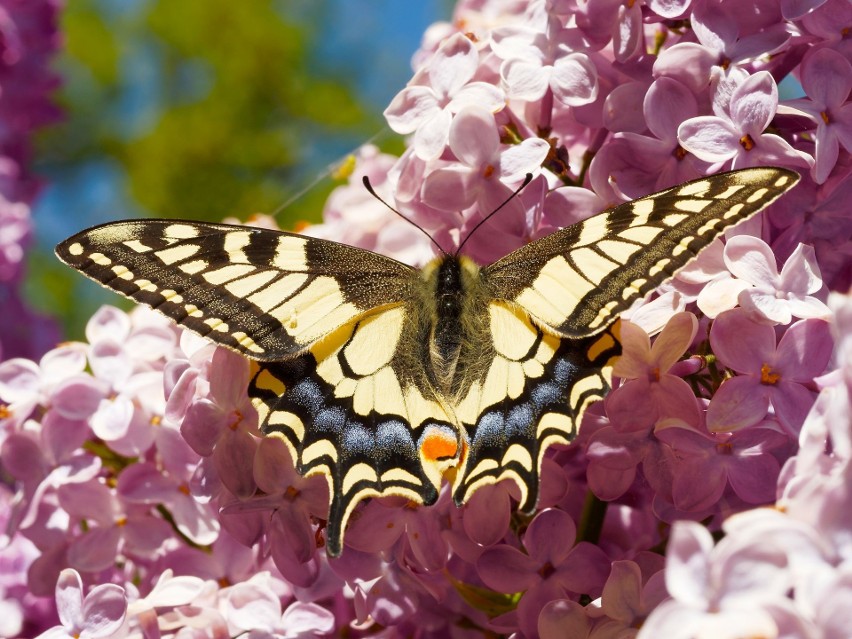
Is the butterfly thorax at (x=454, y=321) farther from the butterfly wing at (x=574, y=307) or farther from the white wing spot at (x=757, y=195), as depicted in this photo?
the white wing spot at (x=757, y=195)

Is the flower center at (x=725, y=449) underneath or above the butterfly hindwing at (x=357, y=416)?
underneath

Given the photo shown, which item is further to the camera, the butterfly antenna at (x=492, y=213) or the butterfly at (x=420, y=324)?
the butterfly antenna at (x=492, y=213)

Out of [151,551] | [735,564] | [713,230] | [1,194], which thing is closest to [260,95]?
[1,194]

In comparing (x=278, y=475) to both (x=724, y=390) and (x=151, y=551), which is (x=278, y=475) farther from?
(x=724, y=390)

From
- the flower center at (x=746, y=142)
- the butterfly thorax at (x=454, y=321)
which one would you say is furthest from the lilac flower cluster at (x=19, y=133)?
the flower center at (x=746, y=142)

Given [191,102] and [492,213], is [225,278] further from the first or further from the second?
[191,102]

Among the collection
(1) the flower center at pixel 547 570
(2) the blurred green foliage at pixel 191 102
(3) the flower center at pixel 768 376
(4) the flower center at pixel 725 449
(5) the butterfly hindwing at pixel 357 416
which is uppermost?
(2) the blurred green foliage at pixel 191 102

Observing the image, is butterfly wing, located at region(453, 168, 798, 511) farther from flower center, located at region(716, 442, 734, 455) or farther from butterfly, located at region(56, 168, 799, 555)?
flower center, located at region(716, 442, 734, 455)

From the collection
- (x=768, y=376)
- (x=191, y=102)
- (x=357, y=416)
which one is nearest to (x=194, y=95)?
(x=191, y=102)

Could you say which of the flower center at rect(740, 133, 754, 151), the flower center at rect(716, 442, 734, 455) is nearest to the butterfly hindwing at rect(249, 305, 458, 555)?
the flower center at rect(716, 442, 734, 455)
